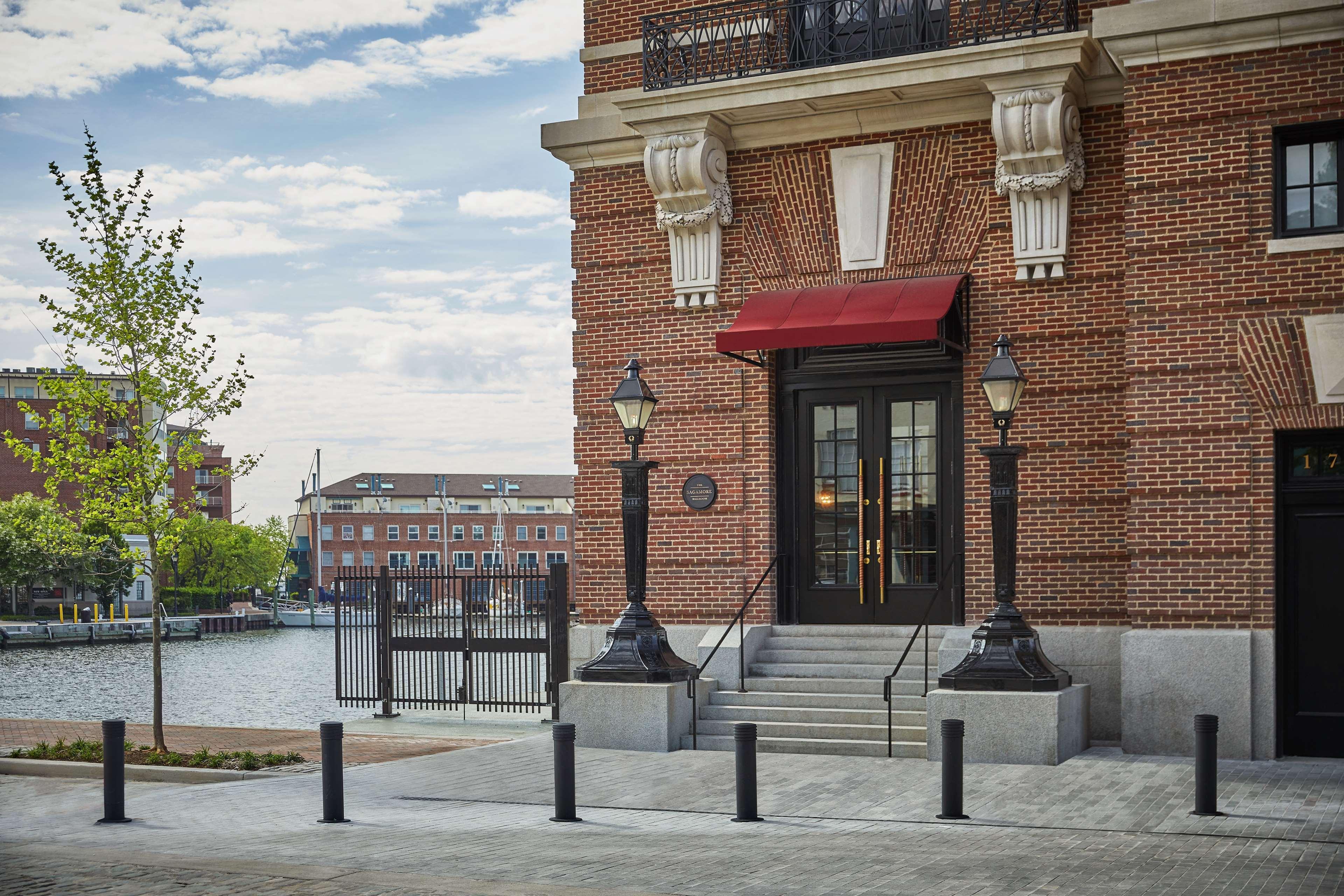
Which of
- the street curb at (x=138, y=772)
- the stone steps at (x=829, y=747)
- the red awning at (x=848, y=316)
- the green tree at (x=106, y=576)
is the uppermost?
the red awning at (x=848, y=316)

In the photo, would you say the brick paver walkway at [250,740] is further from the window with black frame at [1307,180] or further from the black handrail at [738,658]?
the window with black frame at [1307,180]

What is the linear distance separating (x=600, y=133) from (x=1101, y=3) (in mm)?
5980

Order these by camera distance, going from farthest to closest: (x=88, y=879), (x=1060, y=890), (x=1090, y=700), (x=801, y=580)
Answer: (x=801, y=580)
(x=1090, y=700)
(x=88, y=879)
(x=1060, y=890)

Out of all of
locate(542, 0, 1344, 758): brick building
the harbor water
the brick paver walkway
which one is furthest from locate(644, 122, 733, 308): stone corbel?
the harbor water

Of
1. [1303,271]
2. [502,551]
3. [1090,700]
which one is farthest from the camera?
[502,551]

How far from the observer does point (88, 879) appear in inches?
340

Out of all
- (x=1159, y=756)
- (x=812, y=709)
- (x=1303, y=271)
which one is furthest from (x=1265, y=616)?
(x=812, y=709)

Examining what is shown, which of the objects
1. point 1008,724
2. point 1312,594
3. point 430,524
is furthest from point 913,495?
point 430,524

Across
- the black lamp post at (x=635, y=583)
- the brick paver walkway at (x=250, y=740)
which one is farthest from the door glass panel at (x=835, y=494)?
the brick paver walkway at (x=250, y=740)

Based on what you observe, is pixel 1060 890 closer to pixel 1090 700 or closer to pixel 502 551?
pixel 1090 700

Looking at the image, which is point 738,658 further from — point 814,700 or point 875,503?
point 875,503

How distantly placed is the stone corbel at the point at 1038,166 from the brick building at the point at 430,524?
12095 centimetres

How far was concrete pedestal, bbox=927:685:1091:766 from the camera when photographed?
503 inches

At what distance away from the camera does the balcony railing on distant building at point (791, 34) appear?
15.6 meters
